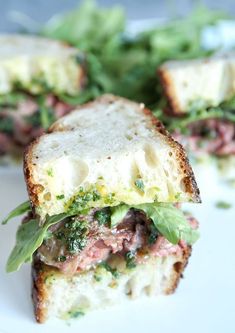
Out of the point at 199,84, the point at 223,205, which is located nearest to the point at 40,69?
the point at 199,84

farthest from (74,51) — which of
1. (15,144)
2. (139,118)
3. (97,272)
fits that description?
(97,272)

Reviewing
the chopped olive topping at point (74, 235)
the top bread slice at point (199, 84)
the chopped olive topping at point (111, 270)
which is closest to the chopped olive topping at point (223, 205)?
the top bread slice at point (199, 84)

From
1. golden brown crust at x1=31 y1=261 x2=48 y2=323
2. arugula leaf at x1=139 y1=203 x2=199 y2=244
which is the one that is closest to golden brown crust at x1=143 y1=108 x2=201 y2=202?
arugula leaf at x1=139 y1=203 x2=199 y2=244

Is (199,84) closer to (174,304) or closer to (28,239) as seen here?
(174,304)

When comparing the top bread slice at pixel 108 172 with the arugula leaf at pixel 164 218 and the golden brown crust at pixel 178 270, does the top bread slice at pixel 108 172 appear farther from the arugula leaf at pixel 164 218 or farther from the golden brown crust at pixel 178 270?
the golden brown crust at pixel 178 270

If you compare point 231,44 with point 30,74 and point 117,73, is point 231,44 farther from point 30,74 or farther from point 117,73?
point 30,74

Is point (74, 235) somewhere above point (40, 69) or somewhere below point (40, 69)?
below

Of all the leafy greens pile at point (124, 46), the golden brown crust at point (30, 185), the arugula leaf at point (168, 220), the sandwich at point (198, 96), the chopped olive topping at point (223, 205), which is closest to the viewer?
the golden brown crust at point (30, 185)
